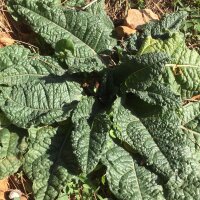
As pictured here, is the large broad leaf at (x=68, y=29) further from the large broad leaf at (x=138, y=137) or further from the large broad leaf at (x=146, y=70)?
the large broad leaf at (x=138, y=137)

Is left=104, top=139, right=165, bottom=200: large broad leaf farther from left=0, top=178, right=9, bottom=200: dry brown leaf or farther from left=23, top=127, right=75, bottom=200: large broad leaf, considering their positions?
left=0, top=178, right=9, bottom=200: dry brown leaf

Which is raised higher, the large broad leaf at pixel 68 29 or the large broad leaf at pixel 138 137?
the large broad leaf at pixel 68 29

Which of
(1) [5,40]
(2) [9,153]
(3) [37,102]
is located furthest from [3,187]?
(1) [5,40]

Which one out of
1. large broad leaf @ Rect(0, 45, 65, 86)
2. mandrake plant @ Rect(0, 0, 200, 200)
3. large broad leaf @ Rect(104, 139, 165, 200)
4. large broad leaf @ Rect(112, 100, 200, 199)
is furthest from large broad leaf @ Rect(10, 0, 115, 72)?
large broad leaf @ Rect(104, 139, 165, 200)

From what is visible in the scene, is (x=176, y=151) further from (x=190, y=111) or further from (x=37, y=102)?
(x=37, y=102)

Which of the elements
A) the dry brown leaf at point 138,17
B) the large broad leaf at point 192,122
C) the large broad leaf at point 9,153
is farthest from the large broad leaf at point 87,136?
the dry brown leaf at point 138,17

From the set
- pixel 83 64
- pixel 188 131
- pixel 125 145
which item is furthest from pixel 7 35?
pixel 188 131
